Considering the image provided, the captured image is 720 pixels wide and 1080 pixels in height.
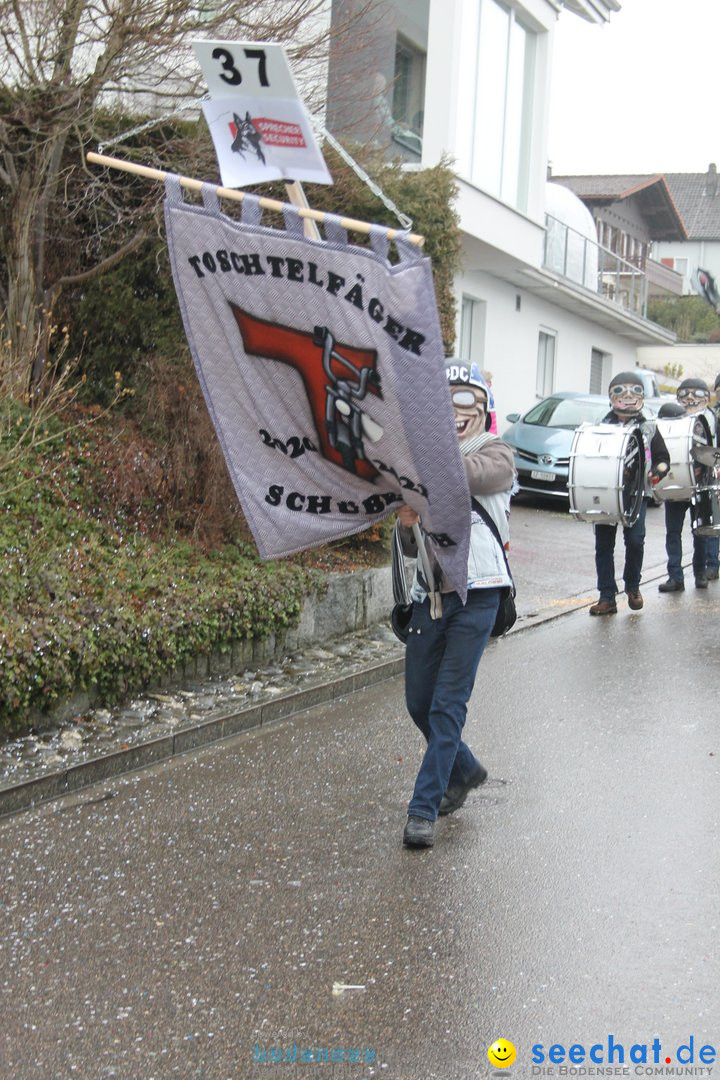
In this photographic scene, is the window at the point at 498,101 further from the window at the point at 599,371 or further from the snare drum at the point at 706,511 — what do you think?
the snare drum at the point at 706,511

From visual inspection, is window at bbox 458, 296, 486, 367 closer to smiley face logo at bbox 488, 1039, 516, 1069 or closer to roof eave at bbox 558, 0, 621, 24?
roof eave at bbox 558, 0, 621, 24

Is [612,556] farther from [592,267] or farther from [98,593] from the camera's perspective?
[592,267]

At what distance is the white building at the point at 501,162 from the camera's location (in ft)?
63.8

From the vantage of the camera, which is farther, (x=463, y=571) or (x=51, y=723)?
(x=51, y=723)

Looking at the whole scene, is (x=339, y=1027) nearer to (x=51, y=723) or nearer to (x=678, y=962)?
(x=678, y=962)

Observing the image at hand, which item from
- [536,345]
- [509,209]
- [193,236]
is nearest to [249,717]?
[193,236]

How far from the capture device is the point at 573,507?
439 inches

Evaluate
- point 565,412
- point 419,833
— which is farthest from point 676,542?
point 565,412

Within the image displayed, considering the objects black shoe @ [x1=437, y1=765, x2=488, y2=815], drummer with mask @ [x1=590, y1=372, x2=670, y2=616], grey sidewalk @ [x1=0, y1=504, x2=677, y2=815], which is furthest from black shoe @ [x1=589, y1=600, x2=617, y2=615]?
black shoe @ [x1=437, y1=765, x2=488, y2=815]

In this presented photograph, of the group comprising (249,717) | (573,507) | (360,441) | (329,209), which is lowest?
(249,717)

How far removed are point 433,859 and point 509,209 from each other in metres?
17.4

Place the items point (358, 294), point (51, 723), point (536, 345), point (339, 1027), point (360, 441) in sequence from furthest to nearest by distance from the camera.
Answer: point (536, 345) < point (51, 723) < point (360, 441) < point (358, 294) < point (339, 1027)

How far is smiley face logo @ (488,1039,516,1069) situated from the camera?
12.7 ft

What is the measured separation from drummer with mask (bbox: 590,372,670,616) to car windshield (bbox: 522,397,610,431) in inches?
343
